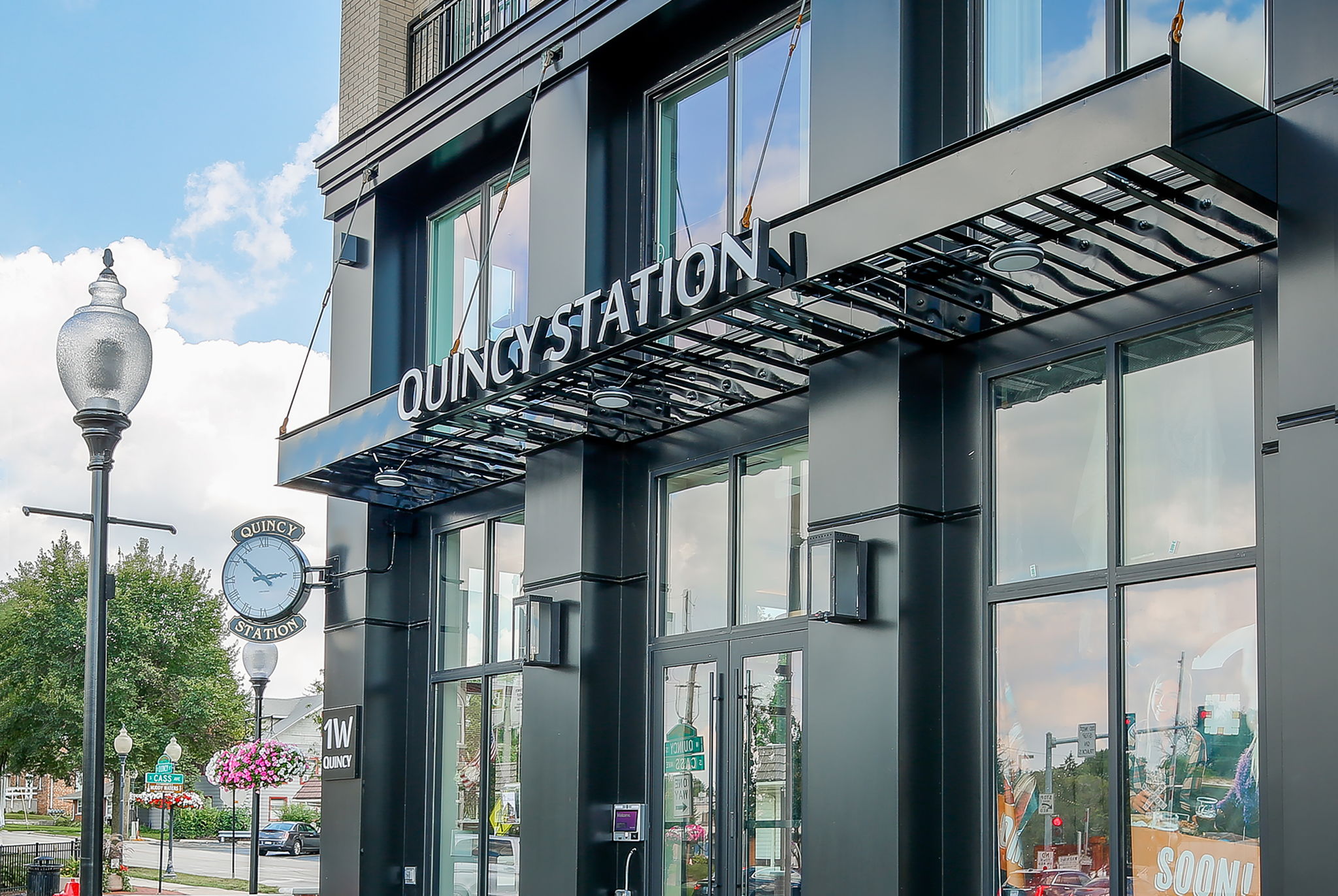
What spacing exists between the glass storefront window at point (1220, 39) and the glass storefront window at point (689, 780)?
6.12 meters

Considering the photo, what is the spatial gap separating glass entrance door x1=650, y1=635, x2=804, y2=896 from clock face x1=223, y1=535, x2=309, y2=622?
5.71 meters

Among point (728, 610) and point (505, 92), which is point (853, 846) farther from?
point (505, 92)

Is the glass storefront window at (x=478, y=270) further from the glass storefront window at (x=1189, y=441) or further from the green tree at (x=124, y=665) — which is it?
the green tree at (x=124, y=665)

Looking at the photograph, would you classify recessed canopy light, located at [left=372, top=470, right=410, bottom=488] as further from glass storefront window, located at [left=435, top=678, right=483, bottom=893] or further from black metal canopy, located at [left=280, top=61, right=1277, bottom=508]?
glass storefront window, located at [left=435, top=678, right=483, bottom=893]

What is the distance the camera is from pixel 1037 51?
9984 millimetres

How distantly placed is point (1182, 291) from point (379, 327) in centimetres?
992

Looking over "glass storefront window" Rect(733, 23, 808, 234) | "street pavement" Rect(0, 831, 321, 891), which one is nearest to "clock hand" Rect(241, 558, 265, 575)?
"glass storefront window" Rect(733, 23, 808, 234)

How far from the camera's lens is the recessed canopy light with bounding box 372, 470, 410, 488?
14.5 m

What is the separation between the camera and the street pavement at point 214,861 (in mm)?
40284

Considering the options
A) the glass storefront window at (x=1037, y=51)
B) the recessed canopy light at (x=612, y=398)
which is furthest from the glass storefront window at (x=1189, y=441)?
the recessed canopy light at (x=612, y=398)

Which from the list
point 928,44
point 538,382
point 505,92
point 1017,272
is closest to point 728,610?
point 538,382

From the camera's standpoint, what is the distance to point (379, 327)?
16297 mm

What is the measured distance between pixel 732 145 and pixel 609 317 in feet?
10.2

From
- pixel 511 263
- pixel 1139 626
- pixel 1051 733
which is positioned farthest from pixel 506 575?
pixel 1139 626
